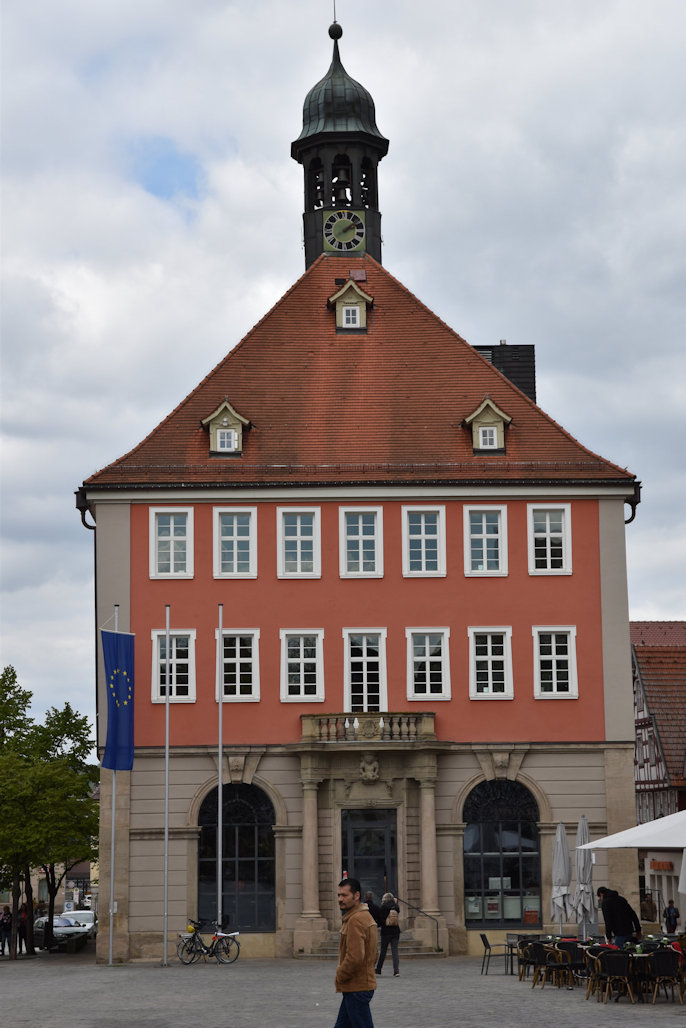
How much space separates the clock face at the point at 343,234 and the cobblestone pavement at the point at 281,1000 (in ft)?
74.2

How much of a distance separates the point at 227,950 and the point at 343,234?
74.4ft

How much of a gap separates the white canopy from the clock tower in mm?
25475

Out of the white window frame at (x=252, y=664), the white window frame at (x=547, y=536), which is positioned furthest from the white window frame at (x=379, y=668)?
the white window frame at (x=547, y=536)

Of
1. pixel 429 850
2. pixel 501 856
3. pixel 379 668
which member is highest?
pixel 379 668

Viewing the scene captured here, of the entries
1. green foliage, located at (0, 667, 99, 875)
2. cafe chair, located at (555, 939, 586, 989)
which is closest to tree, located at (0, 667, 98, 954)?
green foliage, located at (0, 667, 99, 875)

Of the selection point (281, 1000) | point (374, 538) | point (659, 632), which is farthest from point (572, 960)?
point (659, 632)

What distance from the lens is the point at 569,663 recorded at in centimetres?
4262

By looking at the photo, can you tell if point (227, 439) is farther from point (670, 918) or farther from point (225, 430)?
point (670, 918)

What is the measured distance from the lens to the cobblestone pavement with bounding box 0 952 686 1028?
22.6m

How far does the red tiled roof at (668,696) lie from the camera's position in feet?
192

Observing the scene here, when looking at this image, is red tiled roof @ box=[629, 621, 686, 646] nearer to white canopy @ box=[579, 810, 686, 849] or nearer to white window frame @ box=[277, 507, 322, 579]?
white window frame @ box=[277, 507, 322, 579]

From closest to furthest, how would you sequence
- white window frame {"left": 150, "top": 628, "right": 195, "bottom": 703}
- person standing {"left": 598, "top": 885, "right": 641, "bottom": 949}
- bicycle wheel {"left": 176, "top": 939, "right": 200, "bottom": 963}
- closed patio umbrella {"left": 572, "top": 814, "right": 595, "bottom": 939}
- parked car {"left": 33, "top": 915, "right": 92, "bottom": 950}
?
person standing {"left": 598, "top": 885, "right": 641, "bottom": 949}
closed patio umbrella {"left": 572, "top": 814, "right": 595, "bottom": 939}
bicycle wheel {"left": 176, "top": 939, "right": 200, "bottom": 963}
white window frame {"left": 150, "top": 628, "right": 195, "bottom": 703}
parked car {"left": 33, "top": 915, "right": 92, "bottom": 950}

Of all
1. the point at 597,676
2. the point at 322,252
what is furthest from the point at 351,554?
the point at 322,252

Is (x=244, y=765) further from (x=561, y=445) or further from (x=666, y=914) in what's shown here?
(x=666, y=914)
